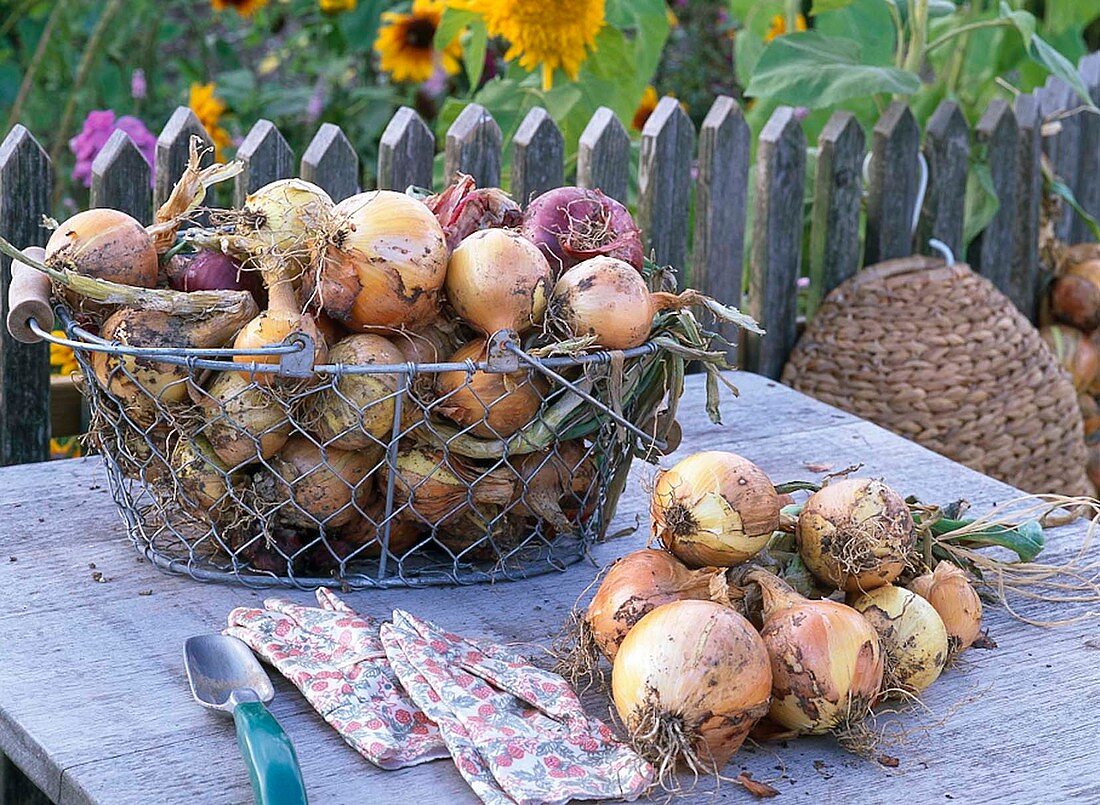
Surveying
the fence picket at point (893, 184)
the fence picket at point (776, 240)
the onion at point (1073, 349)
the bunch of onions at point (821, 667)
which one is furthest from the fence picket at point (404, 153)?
the onion at point (1073, 349)

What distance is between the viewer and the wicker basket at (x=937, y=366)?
252 cm

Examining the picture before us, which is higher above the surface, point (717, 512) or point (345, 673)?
point (717, 512)

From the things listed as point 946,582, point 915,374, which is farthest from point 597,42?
point 946,582

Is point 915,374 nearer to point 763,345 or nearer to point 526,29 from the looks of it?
point 763,345

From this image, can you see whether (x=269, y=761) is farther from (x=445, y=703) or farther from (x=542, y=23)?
(x=542, y=23)

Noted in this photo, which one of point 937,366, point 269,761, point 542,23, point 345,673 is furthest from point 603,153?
point 269,761

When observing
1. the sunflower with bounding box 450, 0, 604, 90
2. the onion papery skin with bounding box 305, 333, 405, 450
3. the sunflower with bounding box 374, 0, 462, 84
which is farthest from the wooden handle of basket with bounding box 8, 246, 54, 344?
the sunflower with bounding box 374, 0, 462, 84

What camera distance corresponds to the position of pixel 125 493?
58.4 inches

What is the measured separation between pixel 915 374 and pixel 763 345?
11.6 inches

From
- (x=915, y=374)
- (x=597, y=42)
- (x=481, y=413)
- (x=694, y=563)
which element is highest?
(x=597, y=42)

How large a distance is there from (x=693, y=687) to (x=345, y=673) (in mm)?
320

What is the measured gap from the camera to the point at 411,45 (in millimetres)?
3557

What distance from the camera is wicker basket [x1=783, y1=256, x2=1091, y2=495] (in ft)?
8.26

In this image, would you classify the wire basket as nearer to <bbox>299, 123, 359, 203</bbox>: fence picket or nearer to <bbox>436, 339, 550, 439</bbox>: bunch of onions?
<bbox>436, 339, 550, 439</bbox>: bunch of onions
